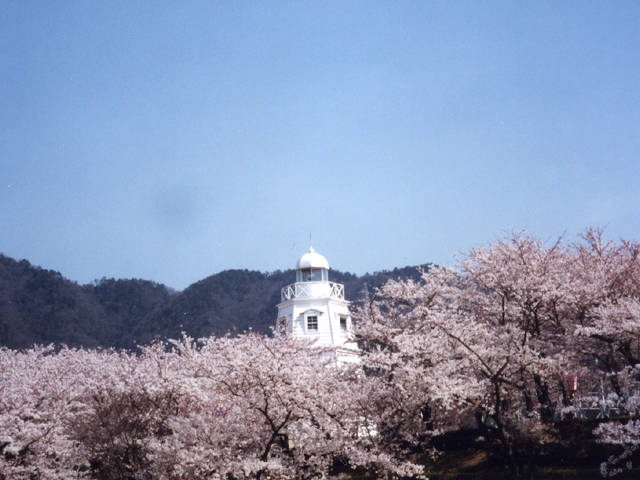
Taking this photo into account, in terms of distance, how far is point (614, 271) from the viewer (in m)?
20.6

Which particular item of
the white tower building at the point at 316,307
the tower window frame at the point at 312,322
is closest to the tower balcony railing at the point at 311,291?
the white tower building at the point at 316,307

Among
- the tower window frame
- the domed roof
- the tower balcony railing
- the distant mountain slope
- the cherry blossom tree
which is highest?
the distant mountain slope

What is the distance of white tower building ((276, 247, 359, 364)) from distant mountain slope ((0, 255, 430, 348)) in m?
41.4

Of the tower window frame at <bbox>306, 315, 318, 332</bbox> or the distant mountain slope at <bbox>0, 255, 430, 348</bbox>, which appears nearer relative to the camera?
the tower window frame at <bbox>306, 315, 318, 332</bbox>

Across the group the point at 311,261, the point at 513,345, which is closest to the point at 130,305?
the point at 311,261

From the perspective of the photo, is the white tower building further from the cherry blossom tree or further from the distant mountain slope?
the distant mountain slope

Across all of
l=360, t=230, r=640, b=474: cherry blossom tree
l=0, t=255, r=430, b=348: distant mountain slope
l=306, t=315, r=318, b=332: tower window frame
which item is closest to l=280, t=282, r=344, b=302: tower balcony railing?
l=306, t=315, r=318, b=332: tower window frame

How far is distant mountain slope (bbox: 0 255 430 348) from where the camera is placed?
7744 cm

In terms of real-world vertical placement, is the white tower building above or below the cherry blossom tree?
above

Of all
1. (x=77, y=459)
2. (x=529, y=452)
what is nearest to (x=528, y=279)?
(x=529, y=452)

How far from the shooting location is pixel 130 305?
9606 cm

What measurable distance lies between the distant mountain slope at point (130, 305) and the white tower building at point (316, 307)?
136ft

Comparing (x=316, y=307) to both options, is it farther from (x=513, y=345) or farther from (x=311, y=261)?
(x=513, y=345)

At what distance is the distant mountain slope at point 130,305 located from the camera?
77438 mm
